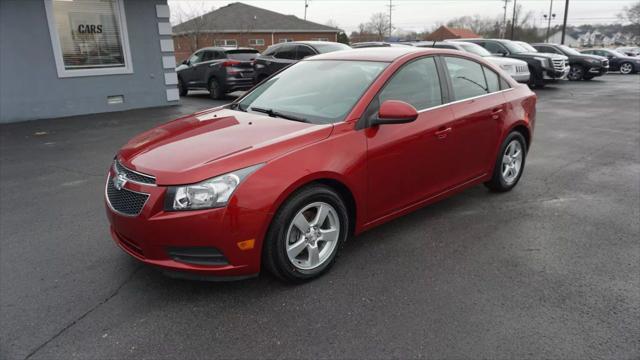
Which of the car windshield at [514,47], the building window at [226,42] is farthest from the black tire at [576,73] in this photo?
the building window at [226,42]

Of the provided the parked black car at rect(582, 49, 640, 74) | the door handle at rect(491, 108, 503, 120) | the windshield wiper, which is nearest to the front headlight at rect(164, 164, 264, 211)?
the windshield wiper

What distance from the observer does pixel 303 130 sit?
3.20 meters

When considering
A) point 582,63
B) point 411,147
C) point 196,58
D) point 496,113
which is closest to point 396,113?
point 411,147

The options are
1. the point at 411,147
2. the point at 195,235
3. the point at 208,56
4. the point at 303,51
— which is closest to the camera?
the point at 195,235

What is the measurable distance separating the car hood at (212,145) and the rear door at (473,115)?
5.09 ft

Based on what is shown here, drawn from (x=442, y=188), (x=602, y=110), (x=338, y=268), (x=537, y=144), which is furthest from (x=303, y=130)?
(x=602, y=110)

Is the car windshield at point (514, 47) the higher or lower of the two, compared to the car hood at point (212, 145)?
higher

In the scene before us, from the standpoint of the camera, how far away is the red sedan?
9.03 feet

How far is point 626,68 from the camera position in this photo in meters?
25.9

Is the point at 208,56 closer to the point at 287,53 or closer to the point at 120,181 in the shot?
the point at 287,53

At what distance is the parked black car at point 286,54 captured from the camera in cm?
1254

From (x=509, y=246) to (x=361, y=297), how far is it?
60.9 inches

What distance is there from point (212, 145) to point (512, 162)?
11.7 feet

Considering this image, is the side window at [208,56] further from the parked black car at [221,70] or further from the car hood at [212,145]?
the car hood at [212,145]
